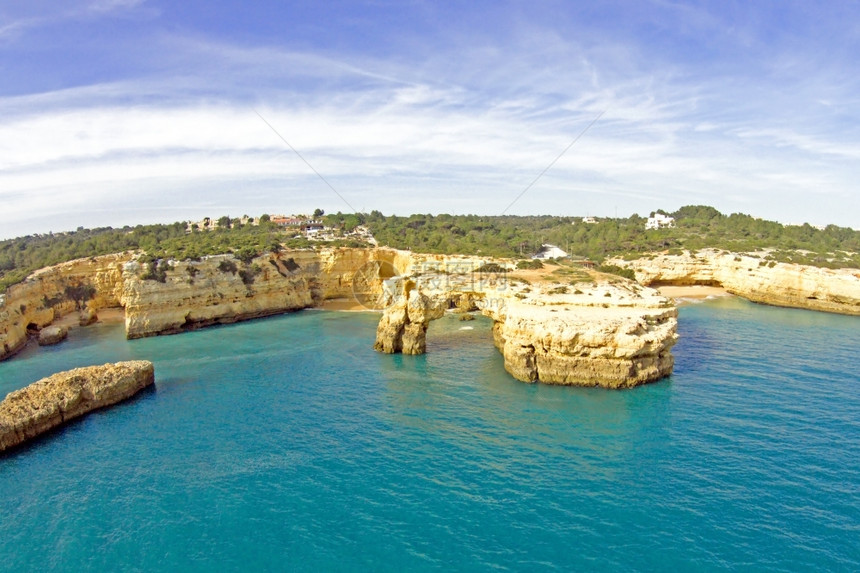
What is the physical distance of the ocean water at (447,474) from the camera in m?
13.9

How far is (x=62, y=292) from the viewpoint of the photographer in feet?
156

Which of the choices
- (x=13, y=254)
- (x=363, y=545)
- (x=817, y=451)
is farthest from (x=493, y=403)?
(x=13, y=254)

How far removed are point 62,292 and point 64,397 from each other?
100 feet

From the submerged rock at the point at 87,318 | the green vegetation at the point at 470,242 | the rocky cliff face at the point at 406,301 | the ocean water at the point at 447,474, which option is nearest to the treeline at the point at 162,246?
the green vegetation at the point at 470,242

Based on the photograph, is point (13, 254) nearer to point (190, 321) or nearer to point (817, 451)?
point (190, 321)

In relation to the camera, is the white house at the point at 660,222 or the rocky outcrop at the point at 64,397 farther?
the white house at the point at 660,222

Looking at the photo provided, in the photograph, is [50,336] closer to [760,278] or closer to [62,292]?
[62,292]

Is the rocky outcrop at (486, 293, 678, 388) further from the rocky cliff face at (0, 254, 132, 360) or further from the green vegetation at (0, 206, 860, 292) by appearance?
the rocky cliff face at (0, 254, 132, 360)

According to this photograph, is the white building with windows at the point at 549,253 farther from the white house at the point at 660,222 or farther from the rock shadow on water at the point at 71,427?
the rock shadow on water at the point at 71,427

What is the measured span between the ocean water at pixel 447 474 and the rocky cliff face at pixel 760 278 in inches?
835

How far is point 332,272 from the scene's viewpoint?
2095 inches

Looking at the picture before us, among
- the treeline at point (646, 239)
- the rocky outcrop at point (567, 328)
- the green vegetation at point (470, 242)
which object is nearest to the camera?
the rocky outcrop at point (567, 328)

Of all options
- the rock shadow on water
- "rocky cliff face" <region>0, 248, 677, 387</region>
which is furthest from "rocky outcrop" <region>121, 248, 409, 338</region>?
the rock shadow on water

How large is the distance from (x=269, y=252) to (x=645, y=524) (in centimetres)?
4416
